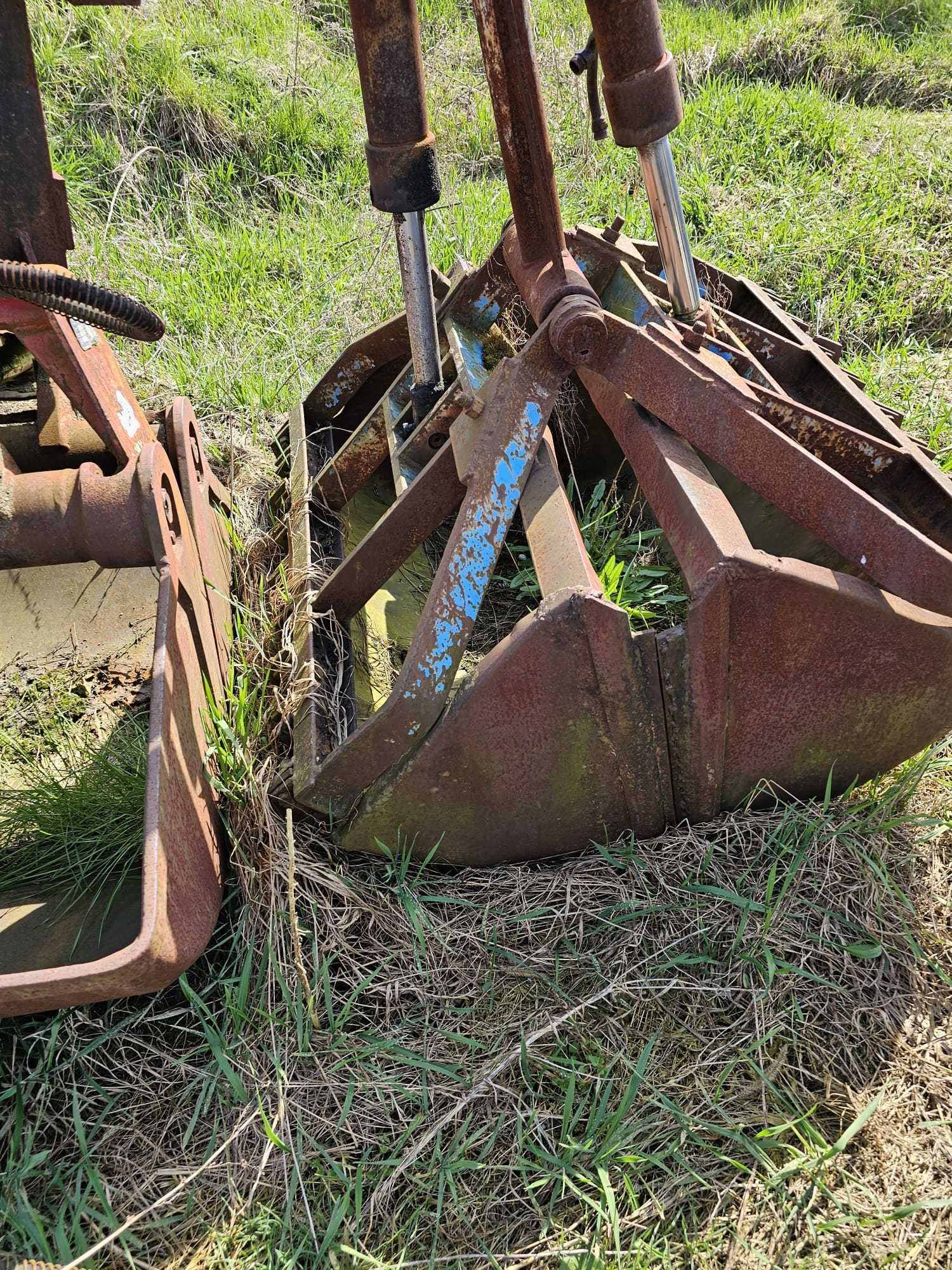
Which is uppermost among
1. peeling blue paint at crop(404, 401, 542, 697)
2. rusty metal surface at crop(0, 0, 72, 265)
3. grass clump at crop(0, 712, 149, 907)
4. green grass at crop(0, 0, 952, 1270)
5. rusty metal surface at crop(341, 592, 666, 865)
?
rusty metal surface at crop(0, 0, 72, 265)

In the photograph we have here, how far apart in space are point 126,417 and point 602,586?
42.9 inches

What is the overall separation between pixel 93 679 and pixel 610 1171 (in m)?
1.72

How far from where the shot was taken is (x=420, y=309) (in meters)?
2.31

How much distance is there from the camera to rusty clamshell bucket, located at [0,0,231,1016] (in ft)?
5.01

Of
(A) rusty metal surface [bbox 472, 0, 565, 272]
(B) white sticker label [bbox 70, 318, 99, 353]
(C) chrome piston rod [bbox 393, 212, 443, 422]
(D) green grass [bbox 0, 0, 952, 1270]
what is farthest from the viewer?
(C) chrome piston rod [bbox 393, 212, 443, 422]

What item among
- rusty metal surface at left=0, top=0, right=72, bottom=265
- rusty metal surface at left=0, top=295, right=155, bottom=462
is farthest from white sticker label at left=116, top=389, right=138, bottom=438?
rusty metal surface at left=0, top=0, right=72, bottom=265

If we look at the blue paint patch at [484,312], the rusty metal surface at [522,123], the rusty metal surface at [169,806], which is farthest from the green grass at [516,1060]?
the rusty metal surface at [522,123]

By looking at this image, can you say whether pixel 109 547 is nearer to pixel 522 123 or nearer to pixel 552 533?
pixel 552 533

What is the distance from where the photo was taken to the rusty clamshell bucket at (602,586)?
168cm

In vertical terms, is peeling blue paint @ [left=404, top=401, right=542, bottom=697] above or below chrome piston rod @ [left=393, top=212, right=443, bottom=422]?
below

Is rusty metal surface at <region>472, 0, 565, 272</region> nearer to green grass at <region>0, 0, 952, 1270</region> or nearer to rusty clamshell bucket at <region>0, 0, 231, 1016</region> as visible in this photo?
rusty clamshell bucket at <region>0, 0, 231, 1016</region>

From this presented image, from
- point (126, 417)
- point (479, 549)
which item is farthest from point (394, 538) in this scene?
point (126, 417)

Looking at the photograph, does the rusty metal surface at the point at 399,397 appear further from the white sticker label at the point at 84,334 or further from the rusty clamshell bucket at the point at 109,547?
the white sticker label at the point at 84,334

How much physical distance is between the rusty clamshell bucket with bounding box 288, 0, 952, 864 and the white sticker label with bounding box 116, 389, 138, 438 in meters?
0.55
